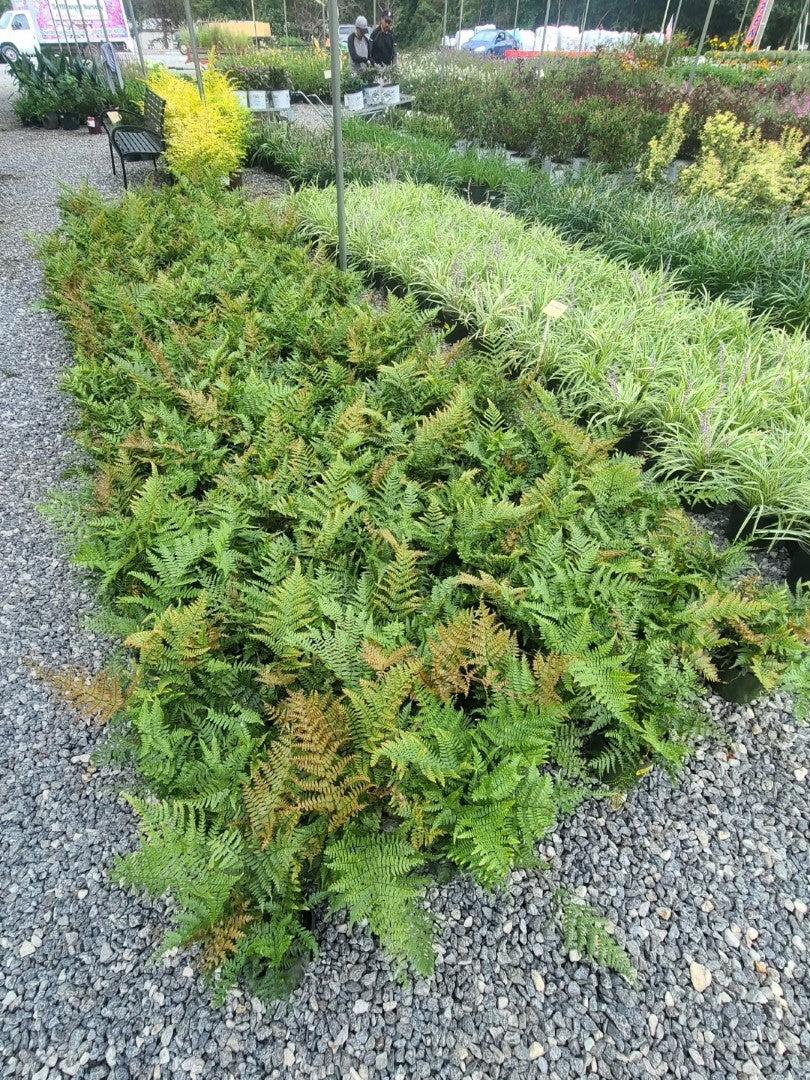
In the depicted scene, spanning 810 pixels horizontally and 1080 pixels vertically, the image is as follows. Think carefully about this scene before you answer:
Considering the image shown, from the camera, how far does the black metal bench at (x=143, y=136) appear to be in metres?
7.16

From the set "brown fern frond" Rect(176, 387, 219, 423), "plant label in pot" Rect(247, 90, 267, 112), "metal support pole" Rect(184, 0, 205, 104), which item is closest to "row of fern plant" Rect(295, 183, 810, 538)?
"brown fern frond" Rect(176, 387, 219, 423)

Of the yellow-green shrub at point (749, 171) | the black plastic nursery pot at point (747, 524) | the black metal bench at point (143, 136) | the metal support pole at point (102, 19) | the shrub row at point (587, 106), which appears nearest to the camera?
the black plastic nursery pot at point (747, 524)

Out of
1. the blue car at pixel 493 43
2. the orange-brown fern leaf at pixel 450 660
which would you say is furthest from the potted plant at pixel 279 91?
the orange-brown fern leaf at pixel 450 660

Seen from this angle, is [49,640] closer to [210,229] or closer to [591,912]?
[591,912]

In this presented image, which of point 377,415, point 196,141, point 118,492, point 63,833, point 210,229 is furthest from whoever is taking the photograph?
point 196,141

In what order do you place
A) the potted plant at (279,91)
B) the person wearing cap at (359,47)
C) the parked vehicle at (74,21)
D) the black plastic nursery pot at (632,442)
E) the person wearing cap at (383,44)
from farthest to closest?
the person wearing cap at (383,44) < the person wearing cap at (359,47) < the parked vehicle at (74,21) < the potted plant at (279,91) < the black plastic nursery pot at (632,442)

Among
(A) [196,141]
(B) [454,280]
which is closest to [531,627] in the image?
(B) [454,280]

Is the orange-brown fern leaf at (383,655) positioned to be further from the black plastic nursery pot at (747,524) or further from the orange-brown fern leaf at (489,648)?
the black plastic nursery pot at (747,524)

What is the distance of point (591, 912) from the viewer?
1.73m

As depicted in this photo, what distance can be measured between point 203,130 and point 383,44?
825 centimetres

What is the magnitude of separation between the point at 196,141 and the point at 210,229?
253 centimetres

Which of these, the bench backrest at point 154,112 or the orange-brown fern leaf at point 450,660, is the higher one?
the bench backrest at point 154,112

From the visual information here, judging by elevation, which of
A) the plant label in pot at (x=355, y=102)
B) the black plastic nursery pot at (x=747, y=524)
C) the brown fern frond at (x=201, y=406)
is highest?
the plant label in pot at (x=355, y=102)

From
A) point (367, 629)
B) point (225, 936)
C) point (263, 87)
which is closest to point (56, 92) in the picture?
point (263, 87)
